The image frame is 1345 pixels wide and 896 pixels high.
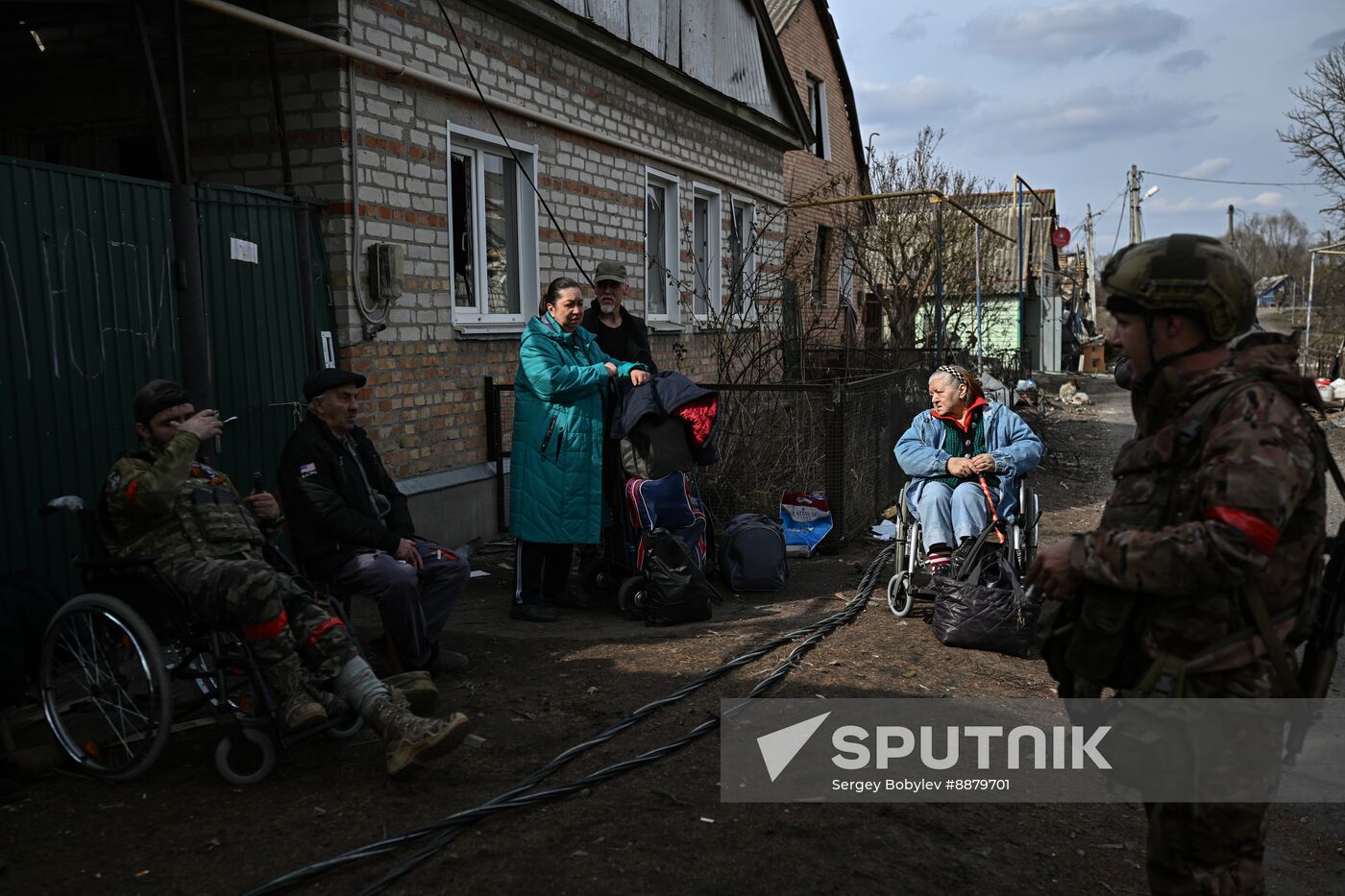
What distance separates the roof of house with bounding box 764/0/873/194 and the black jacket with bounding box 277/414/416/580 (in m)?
17.0

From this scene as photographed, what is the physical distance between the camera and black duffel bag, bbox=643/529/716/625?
6246 millimetres

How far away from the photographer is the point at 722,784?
389 cm

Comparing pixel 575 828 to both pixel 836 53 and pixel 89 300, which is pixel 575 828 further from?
pixel 836 53

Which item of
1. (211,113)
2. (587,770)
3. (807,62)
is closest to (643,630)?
(587,770)

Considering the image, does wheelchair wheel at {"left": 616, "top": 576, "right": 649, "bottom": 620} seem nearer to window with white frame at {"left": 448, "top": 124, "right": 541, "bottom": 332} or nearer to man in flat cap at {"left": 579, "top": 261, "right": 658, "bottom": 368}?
man in flat cap at {"left": 579, "top": 261, "right": 658, "bottom": 368}

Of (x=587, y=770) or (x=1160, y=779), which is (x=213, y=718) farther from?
(x=1160, y=779)

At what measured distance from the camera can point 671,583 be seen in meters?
6.25

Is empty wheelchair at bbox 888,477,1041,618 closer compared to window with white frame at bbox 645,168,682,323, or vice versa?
empty wheelchair at bbox 888,477,1041,618

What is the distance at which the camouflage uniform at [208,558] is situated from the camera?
3955mm

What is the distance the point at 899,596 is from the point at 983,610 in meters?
0.84

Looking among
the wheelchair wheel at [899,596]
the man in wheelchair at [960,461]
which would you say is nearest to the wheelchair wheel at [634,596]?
the wheelchair wheel at [899,596]

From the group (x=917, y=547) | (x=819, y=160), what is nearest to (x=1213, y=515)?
(x=917, y=547)

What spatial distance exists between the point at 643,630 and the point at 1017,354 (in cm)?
1434

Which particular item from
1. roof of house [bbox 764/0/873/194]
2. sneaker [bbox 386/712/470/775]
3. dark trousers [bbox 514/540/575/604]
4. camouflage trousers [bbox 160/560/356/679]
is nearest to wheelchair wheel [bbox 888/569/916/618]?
dark trousers [bbox 514/540/575/604]
